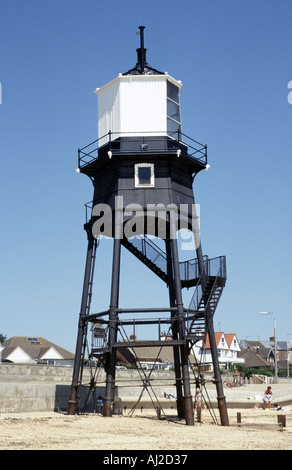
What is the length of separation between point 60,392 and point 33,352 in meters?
56.7

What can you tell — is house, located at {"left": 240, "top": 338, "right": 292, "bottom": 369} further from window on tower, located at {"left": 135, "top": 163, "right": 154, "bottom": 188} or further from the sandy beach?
the sandy beach

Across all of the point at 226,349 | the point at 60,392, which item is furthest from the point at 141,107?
the point at 226,349

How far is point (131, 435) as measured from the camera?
67.3ft

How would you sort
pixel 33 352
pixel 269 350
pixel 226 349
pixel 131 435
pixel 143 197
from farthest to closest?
pixel 269 350, pixel 226 349, pixel 33 352, pixel 143 197, pixel 131 435

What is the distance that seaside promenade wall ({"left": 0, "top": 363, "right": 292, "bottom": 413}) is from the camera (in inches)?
1226

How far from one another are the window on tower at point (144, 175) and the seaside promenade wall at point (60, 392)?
27.6ft

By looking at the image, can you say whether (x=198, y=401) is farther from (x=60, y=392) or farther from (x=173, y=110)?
(x=173, y=110)

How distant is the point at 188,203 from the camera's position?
29172mm

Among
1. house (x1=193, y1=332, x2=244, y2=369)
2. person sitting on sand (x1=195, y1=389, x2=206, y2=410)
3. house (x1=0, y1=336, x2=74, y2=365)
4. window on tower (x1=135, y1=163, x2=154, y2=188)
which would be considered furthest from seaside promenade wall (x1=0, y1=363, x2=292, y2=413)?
A: house (x1=193, y1=332, x2=244, y2=369)

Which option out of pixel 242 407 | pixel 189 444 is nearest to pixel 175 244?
pixel 189 444

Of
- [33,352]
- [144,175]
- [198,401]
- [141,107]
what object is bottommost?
[198,401]

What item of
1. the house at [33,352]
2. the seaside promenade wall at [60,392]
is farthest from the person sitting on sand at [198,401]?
the house at [33,352]

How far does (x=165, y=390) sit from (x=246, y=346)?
9952cm

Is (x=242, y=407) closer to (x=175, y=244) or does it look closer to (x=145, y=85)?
(x=175, y=244)
